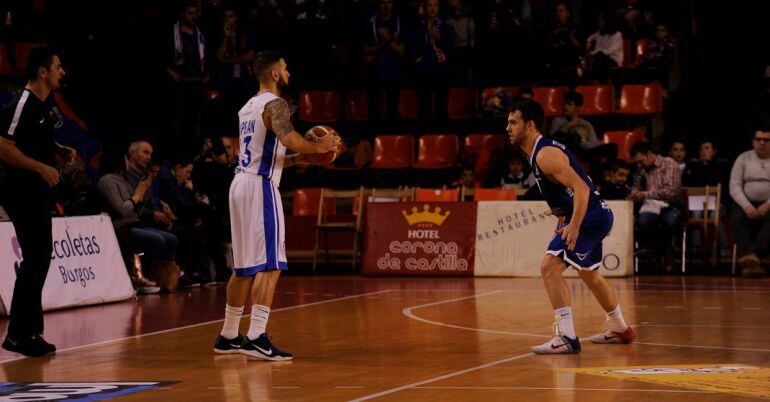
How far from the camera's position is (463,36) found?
66.5 feet

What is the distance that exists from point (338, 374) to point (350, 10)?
15034 mm

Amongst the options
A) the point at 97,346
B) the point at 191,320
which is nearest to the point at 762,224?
the point at 191,320

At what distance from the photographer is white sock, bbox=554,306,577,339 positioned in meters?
8.14

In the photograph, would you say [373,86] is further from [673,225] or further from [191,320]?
[191,320]

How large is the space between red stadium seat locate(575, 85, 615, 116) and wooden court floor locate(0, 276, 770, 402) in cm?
555

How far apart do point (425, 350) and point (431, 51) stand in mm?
11632

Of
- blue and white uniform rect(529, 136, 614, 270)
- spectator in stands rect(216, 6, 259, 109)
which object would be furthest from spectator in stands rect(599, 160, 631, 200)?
blue and white uniform rect(529, 136, 614, 270)

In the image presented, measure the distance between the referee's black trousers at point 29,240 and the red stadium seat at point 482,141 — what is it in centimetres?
1066

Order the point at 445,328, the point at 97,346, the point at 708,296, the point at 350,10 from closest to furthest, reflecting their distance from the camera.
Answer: the point at 97,346, the point at 445,328, the point at 708,296, the point at 350,10

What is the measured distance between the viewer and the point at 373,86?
20.0 meters

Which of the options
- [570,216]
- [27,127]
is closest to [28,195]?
[27,127]

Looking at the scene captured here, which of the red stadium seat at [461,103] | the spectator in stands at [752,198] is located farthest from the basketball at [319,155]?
the red stadium seat at [461,103]

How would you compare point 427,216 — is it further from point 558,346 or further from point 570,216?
point 558,346

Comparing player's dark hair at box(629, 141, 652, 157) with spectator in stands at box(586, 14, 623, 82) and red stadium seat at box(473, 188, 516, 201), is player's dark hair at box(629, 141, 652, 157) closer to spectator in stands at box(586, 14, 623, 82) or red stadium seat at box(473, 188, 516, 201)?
red stadium seat at box(473, 188, 516, 201)
